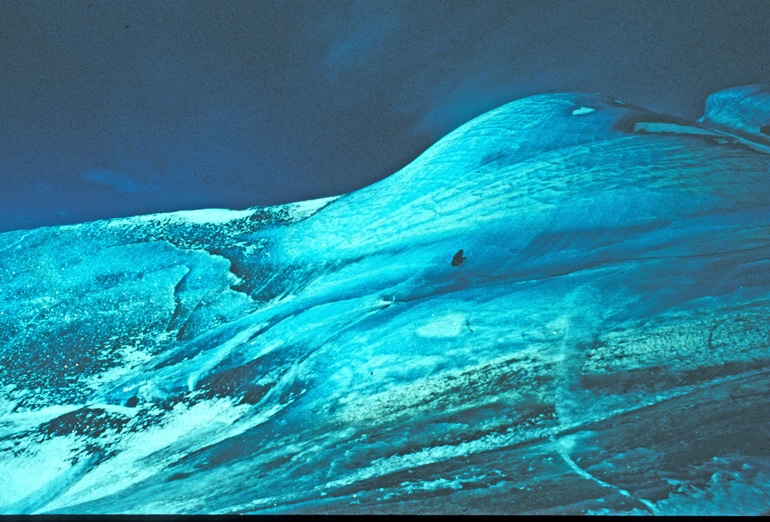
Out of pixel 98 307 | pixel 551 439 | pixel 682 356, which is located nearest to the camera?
pixel 551 439

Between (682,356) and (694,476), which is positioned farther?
(682,356)

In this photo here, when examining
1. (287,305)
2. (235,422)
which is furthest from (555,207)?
(235,422)

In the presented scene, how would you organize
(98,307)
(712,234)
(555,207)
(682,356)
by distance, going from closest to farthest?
(682,356)
(712,234)
(555,207)
(98,307)

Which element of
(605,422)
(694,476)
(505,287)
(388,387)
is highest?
(505,287)

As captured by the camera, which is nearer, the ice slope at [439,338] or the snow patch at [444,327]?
the ice slope at [439,338]

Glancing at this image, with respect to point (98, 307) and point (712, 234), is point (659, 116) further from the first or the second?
point (98, 307)

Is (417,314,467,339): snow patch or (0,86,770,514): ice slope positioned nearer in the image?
(0,86,770,514): ice slope

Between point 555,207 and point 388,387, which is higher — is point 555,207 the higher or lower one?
the higher one
